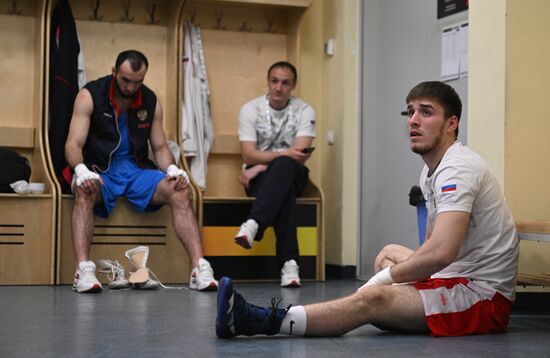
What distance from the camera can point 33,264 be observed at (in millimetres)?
5074

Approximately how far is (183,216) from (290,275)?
0.67 meters

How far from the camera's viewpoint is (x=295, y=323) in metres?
2.64

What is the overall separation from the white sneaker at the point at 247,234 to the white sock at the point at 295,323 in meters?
2.16

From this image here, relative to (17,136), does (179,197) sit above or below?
below

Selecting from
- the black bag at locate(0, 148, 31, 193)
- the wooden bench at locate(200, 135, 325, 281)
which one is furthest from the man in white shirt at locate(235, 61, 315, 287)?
the black bag at locate(0, 148, 31, 193)

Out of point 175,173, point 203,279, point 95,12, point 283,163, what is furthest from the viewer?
point 95,12

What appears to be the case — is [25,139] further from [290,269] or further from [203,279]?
[290,269]

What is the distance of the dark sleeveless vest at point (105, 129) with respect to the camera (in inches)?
198

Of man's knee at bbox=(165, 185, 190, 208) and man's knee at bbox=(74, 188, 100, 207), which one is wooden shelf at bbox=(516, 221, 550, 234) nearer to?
man's knee at bbox=(165, 185, 190, 208)

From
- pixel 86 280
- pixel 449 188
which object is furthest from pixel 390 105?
pixel 449 188

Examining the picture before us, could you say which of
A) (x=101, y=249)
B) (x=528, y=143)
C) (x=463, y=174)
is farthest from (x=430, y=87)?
(x=101, y=249)

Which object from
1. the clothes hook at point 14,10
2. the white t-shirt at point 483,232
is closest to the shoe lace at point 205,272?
the white t-shirt at point 483,232

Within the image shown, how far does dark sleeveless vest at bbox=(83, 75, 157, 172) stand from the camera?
504 centimetres

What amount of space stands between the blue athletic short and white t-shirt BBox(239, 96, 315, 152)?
29.2 inches
